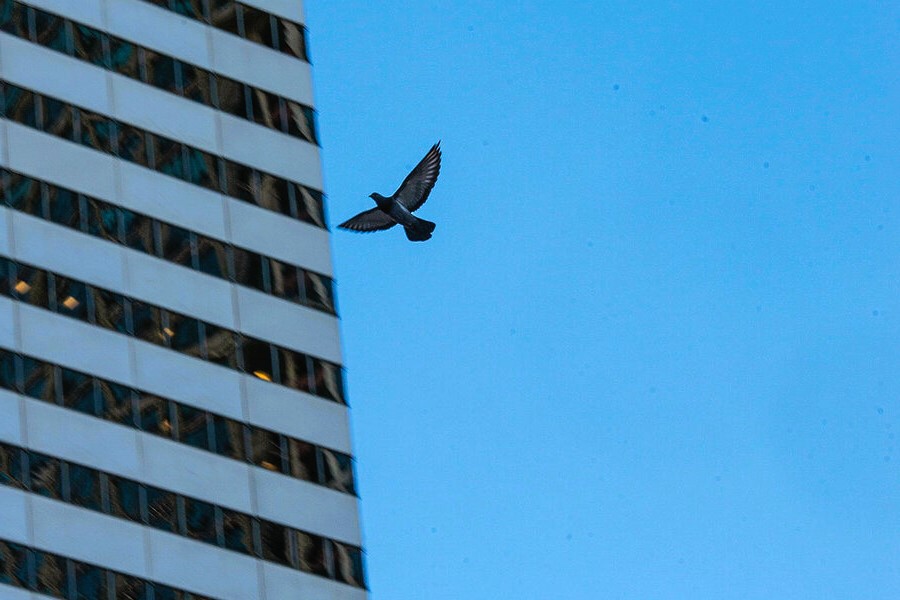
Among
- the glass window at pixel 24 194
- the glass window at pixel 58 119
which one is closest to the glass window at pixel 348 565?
the glass window at pixel 24 194

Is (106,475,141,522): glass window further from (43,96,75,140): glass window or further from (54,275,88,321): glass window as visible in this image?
(43,96,75,140): glass window

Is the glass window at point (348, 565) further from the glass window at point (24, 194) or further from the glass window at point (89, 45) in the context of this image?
the glass window at point (89, 45)

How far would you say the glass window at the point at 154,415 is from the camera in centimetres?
6806

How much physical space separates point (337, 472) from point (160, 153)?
357 inches

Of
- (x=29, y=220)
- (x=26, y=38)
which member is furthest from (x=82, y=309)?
(x=26, y=38)

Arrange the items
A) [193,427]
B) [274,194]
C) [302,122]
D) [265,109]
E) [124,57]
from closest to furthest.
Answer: [193,427], [124,57], [274,194], [265,109], [302,122]

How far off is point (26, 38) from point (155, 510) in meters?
12.5

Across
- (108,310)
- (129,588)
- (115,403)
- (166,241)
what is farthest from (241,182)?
(129,588)

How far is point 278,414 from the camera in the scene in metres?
70.9

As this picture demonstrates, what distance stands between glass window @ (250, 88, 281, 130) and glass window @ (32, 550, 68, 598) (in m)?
15.3

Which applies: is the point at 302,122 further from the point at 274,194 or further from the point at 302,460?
the point at 302,460

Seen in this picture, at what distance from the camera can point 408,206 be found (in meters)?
69.3

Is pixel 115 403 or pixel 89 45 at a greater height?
pixel 89 45

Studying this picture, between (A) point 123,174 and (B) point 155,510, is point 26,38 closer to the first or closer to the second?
(A) point 123,174
